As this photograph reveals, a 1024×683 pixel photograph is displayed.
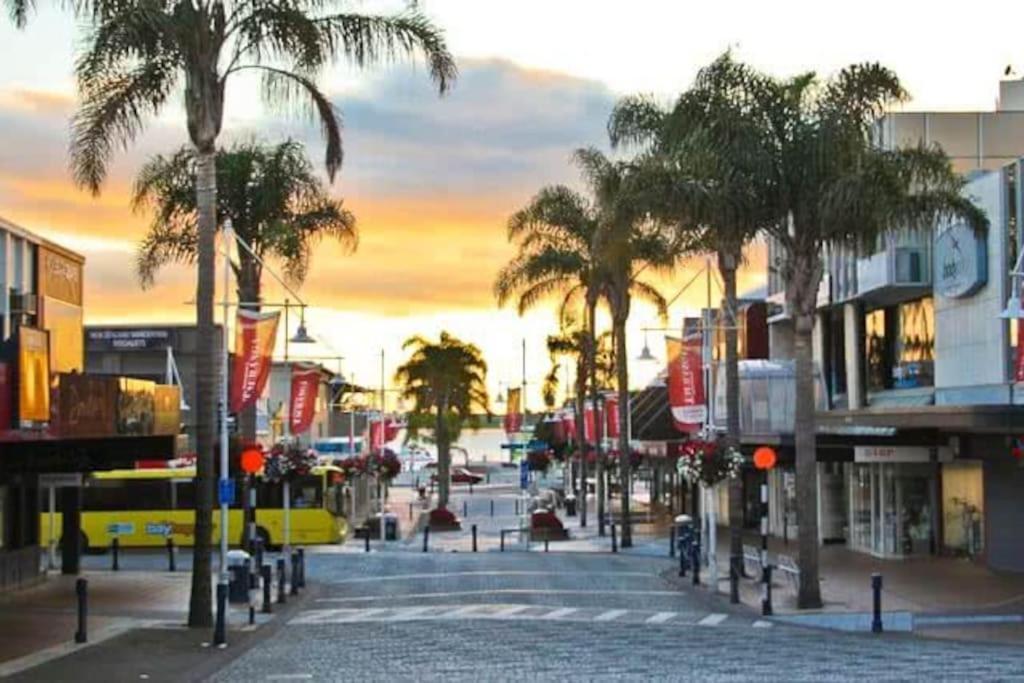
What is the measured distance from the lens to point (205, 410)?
2461 cm

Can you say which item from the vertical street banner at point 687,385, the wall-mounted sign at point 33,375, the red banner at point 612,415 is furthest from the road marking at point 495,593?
the red banner at point 612,415

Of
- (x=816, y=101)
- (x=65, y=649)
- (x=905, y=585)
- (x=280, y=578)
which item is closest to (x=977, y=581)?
(x=905, y=585)

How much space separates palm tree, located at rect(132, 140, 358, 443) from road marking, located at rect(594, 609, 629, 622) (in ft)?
37.4

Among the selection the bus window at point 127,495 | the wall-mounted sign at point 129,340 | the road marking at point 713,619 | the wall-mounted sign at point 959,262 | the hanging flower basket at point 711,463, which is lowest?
the road marking at point 713,619

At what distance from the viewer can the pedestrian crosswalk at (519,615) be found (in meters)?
25.5

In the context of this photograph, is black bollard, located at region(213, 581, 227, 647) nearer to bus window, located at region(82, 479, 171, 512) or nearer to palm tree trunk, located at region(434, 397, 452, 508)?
bus window, located at region(82, 479, 171, 512)

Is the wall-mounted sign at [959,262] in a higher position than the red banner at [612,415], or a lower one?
higher

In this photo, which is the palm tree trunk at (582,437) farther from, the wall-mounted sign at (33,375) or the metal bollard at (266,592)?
the wall-mounted sign at (33,375)

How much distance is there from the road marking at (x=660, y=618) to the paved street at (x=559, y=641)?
34 mm

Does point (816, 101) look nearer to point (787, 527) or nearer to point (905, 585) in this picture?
point (905, 585)

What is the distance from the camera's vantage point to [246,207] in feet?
119

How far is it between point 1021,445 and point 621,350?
1854cm

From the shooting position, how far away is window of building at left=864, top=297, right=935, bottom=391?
3778 centimetres

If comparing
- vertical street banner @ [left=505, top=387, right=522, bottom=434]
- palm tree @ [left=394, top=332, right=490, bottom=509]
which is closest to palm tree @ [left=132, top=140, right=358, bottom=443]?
palm tree @ [left=394, top=332, right=490, bottom=509]
